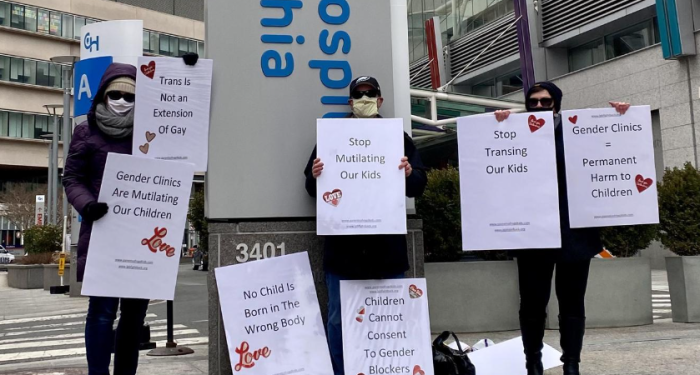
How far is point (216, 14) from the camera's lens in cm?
488

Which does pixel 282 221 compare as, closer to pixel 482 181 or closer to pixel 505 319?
pixel 482 181

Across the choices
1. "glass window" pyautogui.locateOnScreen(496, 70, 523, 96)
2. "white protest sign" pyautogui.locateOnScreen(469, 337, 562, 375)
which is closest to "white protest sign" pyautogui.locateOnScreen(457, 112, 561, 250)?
"white protest sign" pyautogui.locateOnScreen(469, 337, 562, 375)

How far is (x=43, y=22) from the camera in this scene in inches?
2208

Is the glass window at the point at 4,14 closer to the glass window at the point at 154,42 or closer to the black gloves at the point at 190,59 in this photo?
the glass window at the point at 154,42

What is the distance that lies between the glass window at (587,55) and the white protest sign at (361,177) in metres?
24.4

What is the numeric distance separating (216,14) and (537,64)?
82.7ft

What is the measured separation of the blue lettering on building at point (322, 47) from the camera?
4926mm

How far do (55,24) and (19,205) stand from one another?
1540 cm

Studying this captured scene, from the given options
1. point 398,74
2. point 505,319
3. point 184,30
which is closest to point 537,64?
point 505,319

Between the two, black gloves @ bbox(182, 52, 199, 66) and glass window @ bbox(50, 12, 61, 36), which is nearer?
black gloves @ bbox(182, 52, 199, 66)

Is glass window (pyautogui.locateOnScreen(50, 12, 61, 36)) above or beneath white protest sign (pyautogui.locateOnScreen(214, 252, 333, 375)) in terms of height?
above

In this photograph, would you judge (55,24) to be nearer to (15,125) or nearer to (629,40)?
(15,125)

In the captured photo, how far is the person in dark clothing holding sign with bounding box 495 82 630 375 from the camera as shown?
169 inches

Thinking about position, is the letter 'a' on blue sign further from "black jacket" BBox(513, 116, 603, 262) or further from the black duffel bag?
"black jacket" BBox(513, 116, 603, 262)
